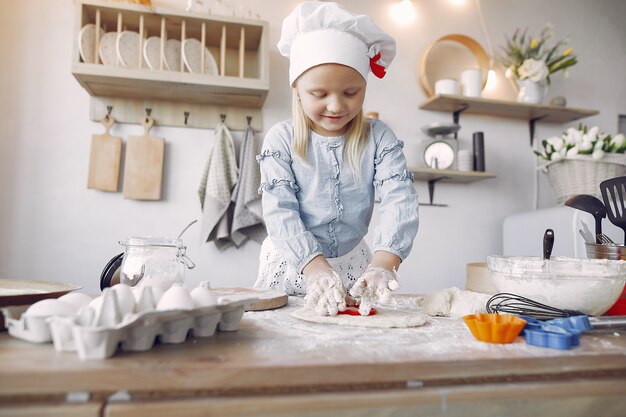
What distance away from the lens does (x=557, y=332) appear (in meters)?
0.54

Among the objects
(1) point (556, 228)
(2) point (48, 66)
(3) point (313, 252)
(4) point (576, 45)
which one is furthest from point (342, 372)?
(4) point (576, 45)

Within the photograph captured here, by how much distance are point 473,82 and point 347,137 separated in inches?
57.7

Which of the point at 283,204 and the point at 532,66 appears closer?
the point at 283,204

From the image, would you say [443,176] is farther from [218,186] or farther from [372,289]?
[372,289]

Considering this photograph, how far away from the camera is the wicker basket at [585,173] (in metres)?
2.01

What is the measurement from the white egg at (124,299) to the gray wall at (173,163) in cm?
164

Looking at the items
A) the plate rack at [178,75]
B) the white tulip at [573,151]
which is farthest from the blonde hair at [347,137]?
the white tulip at [573,151]

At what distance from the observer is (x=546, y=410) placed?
45cm

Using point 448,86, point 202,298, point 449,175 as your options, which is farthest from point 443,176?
point 202,298

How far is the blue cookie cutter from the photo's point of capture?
520mm

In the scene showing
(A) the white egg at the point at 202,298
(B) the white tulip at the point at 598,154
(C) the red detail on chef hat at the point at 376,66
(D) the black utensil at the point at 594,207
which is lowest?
(A) the white egg at the point at 202,298

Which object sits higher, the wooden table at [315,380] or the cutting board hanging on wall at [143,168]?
the cutting board hanging on wall at [143,168]

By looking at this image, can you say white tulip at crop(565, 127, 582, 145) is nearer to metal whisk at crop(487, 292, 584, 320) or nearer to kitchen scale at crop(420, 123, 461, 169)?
kitchen scale at crop(420, 123, 461, 169)

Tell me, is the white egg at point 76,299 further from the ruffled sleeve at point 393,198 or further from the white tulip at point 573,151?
the white tulip at point 573,151
